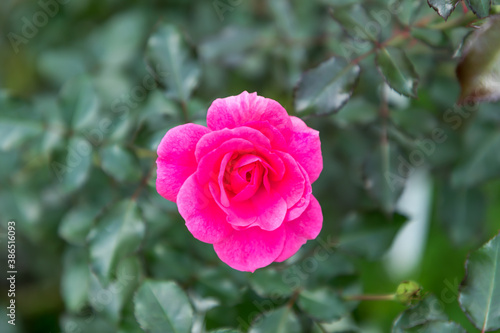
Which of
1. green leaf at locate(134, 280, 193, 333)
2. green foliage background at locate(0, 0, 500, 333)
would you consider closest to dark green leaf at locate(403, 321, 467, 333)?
green foliage background at locate(0, 0, 500, 333)

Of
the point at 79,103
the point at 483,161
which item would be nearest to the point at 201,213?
the point at 79,103

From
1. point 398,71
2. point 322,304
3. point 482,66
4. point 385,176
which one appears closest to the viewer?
point 482,66

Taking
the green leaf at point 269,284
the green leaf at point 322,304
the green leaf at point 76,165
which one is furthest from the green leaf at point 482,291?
the green leaf at point 76,165

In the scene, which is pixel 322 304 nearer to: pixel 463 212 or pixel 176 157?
pixel 176 157

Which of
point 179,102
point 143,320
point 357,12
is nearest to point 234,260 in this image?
point 143,320

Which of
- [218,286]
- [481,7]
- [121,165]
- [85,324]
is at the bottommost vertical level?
[85,324]

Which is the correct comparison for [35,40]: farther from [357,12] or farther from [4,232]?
[357,12]

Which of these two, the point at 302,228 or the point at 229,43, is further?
the point at 229,43
